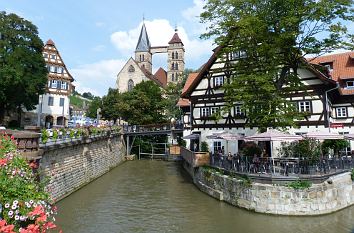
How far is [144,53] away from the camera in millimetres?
100812

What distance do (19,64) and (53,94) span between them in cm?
1482

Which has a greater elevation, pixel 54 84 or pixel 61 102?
pixel 54 84

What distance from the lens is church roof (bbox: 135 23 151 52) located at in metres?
101

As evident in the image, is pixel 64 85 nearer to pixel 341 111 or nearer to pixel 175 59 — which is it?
pixel 341 111

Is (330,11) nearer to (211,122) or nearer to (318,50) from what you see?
(318,50)

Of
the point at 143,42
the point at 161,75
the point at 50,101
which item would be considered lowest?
the point at 50,101

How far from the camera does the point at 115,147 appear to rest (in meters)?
38.7

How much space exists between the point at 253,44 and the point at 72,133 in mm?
14257

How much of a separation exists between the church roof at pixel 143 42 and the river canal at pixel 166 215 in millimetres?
82135

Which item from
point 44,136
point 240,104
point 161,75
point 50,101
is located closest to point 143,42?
point 161,75

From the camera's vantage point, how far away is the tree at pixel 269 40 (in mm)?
18281

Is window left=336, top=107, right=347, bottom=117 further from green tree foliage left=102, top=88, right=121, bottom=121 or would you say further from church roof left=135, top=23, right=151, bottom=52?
church roof left=135, top=23, right=151, bottom=52

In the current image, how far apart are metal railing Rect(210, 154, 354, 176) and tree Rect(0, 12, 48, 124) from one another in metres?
27.6

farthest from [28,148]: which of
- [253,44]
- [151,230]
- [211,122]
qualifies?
[211,122]
